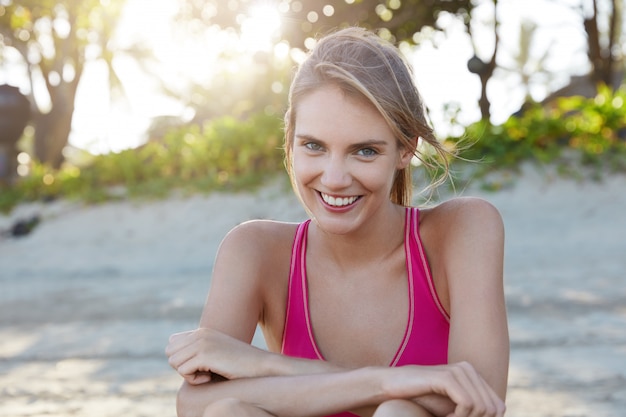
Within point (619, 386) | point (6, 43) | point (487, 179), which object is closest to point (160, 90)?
point (6, 43)

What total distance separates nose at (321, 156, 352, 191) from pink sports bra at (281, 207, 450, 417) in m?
0.36

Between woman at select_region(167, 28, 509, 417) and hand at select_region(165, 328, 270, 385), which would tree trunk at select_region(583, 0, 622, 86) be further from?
hand at select_region(165, 328, 270, 385)

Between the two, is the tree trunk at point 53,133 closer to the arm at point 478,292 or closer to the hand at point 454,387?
the arm at point 478,292

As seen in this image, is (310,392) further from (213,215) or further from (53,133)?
(53,133)

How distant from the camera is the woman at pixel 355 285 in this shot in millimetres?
2057

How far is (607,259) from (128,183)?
25.9 ft

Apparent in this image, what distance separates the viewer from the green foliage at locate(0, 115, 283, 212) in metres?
12.0

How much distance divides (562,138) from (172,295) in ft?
19.3

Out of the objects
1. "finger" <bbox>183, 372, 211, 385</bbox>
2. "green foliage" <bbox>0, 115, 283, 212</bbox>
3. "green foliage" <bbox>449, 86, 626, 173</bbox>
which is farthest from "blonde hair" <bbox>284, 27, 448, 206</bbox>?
"green foliage" <bbox>0, 115, 283, 212</bbox>

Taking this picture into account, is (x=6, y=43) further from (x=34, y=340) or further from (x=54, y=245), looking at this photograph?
(x=34, y=340)

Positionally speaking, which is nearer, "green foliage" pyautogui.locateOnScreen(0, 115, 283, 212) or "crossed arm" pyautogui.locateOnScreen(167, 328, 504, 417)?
"crossed arm" pyautogui.locateOnScreen(167, 328, 504, 417)

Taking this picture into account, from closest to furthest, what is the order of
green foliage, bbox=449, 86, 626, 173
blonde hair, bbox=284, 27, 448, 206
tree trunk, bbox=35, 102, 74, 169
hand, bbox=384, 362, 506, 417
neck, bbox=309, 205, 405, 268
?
hand, bbox=384, 362, 506, 417 < blonde hair, bbox=284, 27, 448, 206 < neck, bbox=309, 205, 405, 268 < green foliage, bbox=449, 86, 626, 173 < tree trunk, bbox=35, 102, 74, 169

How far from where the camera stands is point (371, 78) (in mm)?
2146

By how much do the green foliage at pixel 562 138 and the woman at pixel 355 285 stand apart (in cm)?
773
